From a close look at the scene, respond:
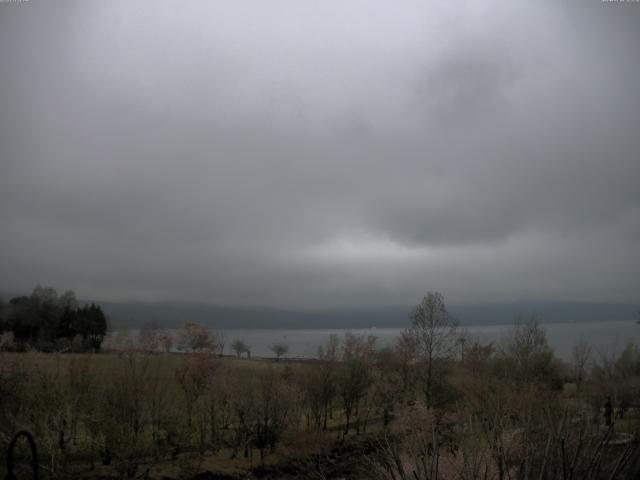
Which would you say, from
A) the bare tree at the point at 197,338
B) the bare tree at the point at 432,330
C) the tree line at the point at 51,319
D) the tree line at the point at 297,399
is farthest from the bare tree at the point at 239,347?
the bare tree at the point at 432,330

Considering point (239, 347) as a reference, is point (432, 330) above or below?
above

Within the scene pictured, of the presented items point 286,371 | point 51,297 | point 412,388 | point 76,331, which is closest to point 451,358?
point 412,388

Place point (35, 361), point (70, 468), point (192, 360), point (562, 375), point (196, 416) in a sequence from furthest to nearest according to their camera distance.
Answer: point (562, 375) → point (192, 360) → point (196, 416) → point (35, 361) → point (70, 468)

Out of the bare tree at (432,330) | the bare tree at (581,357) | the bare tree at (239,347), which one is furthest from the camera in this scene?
the bare tree at (239,347)

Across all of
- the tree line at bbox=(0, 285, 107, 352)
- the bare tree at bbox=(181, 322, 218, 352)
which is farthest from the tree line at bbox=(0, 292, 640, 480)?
the tree line at bbox=(0, 285, 107, 352)

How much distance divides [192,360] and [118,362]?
6.91m

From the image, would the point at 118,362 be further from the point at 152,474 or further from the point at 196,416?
the point at 152,474

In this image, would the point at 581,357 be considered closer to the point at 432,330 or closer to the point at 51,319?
the point at 432,330

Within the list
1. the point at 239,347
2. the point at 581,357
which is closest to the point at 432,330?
the point at 581,357

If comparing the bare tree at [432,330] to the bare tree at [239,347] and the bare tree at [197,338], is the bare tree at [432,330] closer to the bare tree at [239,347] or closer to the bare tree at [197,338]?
the bare tree at [197,338]

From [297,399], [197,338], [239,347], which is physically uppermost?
[197,338]

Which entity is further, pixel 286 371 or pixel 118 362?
pixel 286 371

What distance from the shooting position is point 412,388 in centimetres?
5172

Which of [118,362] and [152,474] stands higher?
[118,362]
